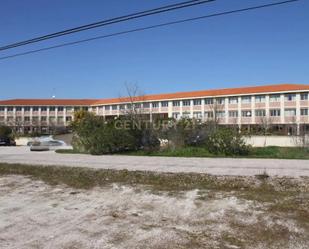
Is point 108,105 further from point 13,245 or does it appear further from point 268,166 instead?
point 13,245

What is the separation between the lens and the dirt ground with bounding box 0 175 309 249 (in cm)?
655

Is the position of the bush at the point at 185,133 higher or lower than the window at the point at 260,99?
lower

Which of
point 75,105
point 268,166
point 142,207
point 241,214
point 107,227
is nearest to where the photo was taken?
point 107,227

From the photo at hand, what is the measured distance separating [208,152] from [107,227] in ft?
51.7

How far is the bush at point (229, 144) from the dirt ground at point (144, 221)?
1143 cm

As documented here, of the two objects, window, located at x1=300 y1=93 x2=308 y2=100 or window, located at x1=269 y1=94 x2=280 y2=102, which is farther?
window, located at x1=269 y1=94 x2=280 y2=102

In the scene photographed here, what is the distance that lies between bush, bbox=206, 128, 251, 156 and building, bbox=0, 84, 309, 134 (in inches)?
1665

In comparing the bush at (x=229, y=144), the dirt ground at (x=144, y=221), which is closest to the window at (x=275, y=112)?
the bush at (x=229, y=144)

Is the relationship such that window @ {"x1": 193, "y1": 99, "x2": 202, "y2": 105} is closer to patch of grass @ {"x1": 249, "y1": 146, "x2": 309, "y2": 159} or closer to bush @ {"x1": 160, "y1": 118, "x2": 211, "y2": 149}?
bush @ {"x1": 160, "y1": 118, "x2": 211, "y2": 149}

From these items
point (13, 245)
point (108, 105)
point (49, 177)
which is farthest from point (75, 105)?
point (13, 245)

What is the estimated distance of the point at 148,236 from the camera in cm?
686

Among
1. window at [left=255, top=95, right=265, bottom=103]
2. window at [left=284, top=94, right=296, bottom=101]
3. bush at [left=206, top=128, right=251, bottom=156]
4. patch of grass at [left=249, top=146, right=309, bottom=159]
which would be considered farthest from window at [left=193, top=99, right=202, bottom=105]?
bush at [left=206, top=128, right=251, bottom=156]

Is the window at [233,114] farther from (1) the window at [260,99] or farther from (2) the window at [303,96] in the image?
(2) the window at [303,96]

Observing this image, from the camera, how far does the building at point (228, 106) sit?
81188 mm
